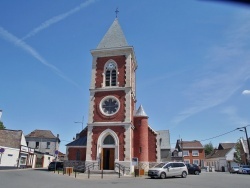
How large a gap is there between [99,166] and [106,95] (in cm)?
900

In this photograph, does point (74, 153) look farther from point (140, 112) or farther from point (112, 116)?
point (140, 112)

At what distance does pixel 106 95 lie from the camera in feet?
106

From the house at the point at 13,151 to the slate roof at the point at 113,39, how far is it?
870 inches

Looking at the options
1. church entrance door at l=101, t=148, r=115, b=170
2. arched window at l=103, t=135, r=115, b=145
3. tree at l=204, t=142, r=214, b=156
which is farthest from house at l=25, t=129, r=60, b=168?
tree at l=204, t=142, r=214, b=156

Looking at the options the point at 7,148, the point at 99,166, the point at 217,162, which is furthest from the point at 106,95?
the point at 217,162

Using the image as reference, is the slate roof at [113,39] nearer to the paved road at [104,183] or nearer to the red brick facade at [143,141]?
the red brick facade at [143,141]

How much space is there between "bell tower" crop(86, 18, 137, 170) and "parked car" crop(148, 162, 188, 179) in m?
5.94

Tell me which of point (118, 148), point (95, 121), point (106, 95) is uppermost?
point (106, 95)

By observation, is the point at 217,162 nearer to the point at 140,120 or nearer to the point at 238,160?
the point at 238,160

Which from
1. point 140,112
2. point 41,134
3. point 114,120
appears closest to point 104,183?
point 114,120

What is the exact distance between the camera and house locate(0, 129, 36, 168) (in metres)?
38.7

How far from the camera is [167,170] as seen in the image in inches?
946

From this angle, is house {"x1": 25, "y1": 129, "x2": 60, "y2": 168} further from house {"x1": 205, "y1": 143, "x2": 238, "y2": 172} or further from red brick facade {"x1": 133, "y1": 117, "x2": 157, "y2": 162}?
house {"x1": 205, "y1": 143, "x2": 238, "y2": 172}

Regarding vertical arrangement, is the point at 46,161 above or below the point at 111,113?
below
